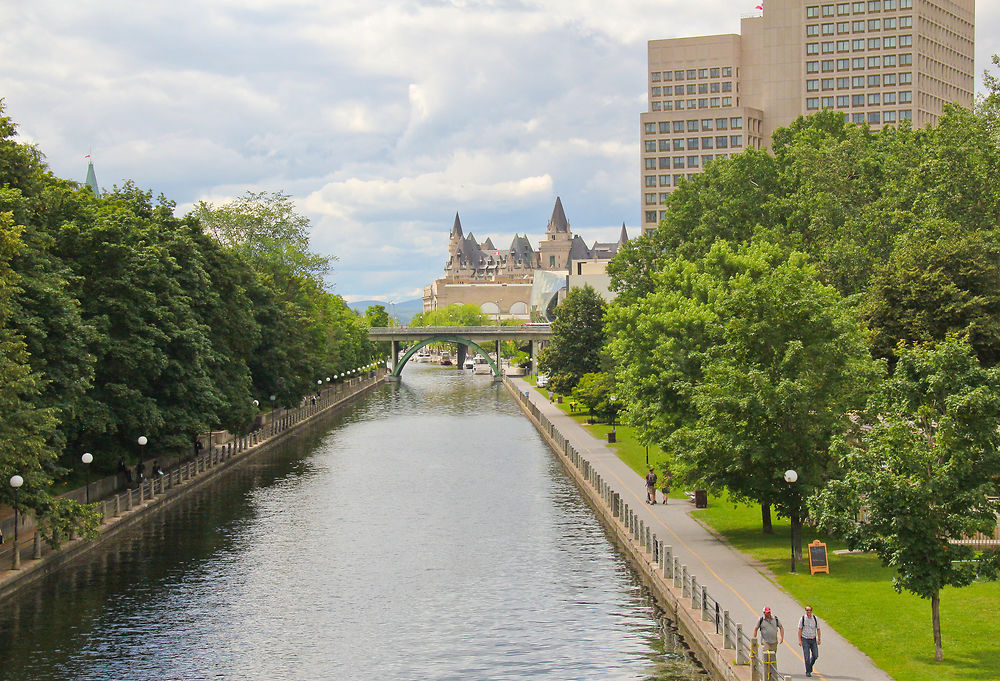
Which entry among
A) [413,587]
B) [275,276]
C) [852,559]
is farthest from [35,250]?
[275,276]

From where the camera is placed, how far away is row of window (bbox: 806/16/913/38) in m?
158

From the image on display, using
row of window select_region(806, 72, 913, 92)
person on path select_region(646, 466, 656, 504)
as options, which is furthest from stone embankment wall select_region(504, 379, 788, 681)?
row of window select_region(806, 72, 913, 92)

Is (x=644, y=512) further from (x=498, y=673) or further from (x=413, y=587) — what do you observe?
(x=498, y=673)

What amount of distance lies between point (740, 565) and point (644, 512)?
10588 millimetres

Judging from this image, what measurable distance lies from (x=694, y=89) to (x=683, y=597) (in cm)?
15422

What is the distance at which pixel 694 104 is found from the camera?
177000mm

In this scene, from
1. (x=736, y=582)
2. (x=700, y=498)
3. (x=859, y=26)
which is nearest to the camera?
(x=736, y=582)

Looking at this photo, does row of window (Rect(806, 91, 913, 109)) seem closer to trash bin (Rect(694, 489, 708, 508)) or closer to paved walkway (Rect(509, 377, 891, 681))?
paved walkway (Rect(509, 377, 891, 681))

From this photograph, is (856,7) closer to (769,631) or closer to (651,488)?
(651,488)

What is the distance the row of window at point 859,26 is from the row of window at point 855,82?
6179 mm

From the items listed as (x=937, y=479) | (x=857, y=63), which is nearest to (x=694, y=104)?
(x=857, y=63)

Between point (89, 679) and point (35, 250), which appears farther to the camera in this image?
point (35, 250)

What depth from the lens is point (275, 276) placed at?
97.4 m

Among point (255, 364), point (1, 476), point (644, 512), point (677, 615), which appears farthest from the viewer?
point (255, 364)
